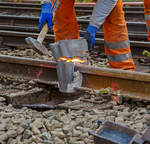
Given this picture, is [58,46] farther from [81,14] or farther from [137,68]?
[81,14]

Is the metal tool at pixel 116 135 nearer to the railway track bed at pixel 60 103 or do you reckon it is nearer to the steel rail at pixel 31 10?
the railway track bed at pixel 60 103

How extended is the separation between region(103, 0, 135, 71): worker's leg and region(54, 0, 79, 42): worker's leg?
524mm

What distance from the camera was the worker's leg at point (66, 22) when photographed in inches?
192

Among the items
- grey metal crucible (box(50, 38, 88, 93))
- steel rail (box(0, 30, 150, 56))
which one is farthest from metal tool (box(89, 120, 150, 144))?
steel rail (box(0, 30, 150, 56))

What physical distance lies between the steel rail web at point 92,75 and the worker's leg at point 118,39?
0.71 meters

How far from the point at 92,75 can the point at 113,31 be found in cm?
84

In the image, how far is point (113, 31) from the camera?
4.85 metres

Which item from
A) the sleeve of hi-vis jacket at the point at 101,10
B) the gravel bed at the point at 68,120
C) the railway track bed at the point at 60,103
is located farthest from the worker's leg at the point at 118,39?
the gravel bed at the point at 68,120

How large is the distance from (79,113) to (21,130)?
0.77 meters

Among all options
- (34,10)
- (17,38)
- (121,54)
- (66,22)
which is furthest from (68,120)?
(34,10)

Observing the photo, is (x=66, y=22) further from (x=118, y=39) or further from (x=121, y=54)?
(x=121, y=54)

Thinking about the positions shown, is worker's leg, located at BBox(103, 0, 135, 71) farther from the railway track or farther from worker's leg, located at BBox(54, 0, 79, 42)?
the railway track

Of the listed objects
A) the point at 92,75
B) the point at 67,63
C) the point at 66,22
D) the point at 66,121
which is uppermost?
the point at 66,22

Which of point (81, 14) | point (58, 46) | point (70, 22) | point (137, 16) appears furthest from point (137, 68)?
point (81, 14)
